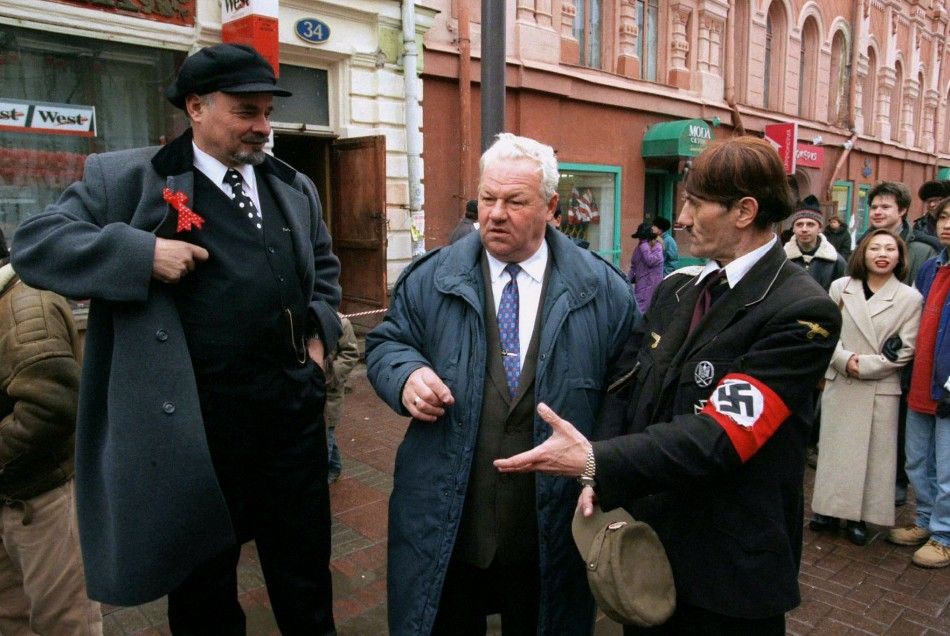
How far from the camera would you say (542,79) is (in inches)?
428

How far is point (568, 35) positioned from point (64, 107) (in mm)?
7845

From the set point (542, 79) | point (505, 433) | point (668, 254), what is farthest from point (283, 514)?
point (542, 79)

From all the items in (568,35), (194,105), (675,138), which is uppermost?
(568,35)

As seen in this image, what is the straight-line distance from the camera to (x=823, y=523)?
4.35 m

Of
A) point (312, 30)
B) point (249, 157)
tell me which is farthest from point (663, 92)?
point (249, 157)

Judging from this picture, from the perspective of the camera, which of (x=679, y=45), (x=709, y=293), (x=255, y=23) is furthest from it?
(x=679, y=45)

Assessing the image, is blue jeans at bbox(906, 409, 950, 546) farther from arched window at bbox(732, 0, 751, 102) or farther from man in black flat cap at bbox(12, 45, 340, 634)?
arched window at bbox(732, 0, 751, 102)

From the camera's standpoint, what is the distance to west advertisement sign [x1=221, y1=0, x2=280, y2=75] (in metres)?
6.75

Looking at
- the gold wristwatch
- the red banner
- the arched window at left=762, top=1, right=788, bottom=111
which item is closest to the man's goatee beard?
the gold wristwatch

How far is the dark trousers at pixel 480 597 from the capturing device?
2.21m

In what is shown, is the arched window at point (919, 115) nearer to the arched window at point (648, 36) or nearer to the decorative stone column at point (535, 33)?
the arched window at point (648, 36)

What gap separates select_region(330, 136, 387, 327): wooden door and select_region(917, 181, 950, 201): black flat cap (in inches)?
219

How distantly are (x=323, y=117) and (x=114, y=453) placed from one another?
731 cm

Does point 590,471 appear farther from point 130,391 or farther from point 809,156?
point 809,156
